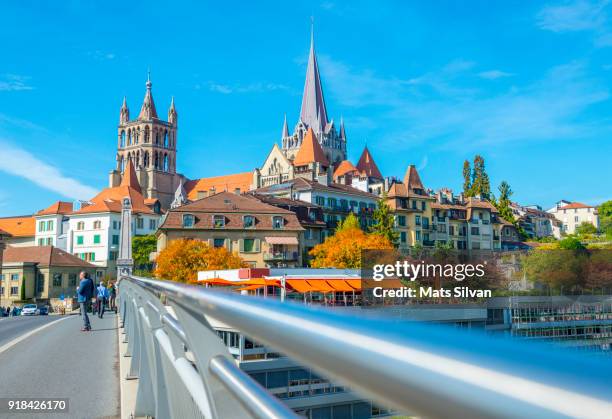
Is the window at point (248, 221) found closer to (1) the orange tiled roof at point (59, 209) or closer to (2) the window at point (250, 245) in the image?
(2) the window at point (250, 245)

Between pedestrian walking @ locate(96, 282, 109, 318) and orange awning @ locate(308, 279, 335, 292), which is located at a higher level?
orange awning @ locate(308, 279, 335, 292)

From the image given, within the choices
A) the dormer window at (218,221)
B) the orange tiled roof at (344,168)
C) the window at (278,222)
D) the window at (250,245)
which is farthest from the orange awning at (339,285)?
the orange tiled roof at (344,168)

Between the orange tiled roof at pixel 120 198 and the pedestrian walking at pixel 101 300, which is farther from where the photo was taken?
the orange tiled roof at pixel 120 198

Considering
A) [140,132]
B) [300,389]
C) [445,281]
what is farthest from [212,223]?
[140,132]

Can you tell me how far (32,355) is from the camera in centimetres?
963

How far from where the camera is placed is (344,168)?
5349 inches

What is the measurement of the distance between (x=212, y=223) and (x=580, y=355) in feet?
214

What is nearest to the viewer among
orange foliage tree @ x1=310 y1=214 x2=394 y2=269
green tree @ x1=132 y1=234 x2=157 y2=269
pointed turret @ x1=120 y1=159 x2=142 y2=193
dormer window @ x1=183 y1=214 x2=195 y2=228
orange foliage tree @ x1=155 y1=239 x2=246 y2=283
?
orange foliage tree @ x1=155 y1=239 x2=246 y2=283

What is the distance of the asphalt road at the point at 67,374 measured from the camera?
19.6 ft

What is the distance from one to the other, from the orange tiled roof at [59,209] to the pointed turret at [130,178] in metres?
15.2

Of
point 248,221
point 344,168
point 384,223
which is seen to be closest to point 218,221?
point 248,221

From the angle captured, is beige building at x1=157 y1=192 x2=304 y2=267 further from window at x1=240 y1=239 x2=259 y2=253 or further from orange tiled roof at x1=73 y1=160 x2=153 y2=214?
orange tiled roof at x1=73 y1=160 x2=153 y2=214

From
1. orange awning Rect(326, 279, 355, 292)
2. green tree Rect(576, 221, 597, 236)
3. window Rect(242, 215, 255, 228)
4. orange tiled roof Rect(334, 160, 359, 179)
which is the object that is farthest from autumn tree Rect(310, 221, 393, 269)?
green tree Rect(576, 221, 597, 236)

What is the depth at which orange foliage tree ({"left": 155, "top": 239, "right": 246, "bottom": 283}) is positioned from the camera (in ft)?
188
